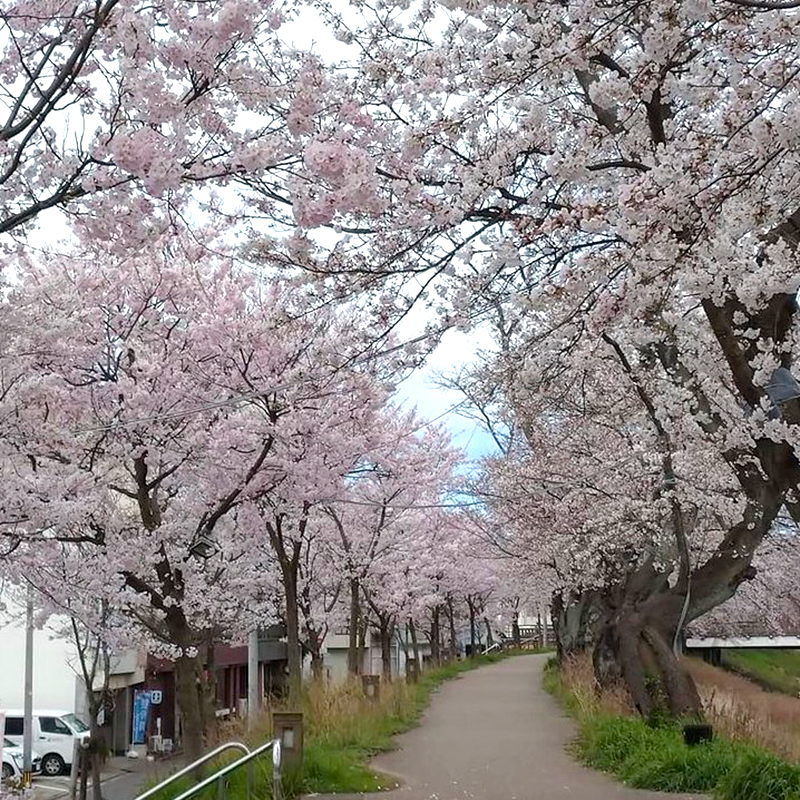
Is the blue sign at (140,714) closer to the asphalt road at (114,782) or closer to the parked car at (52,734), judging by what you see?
the asphalt road at (114,782)

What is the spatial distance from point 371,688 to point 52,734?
39.9ft

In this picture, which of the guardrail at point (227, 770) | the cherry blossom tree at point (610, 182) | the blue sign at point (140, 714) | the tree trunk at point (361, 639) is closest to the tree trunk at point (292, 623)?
the guardrail at point (227, 770)

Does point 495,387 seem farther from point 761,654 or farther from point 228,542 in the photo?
point 761,654

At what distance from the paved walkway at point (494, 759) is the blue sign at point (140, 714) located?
12.0 metres

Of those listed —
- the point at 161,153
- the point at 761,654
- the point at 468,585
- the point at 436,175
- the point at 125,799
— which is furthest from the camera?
the point at 761,654

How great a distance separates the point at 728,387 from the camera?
9805 millimetres

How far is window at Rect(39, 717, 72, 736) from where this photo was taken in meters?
26.2

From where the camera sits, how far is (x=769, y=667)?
50000 millimetres

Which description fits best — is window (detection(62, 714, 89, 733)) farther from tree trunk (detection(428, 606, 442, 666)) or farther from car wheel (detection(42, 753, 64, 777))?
tree trunk (detection(428, 606, 442, 666))

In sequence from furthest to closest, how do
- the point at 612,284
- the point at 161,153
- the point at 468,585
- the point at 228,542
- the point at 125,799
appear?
the point at 468,585, the point at 125,799, the point at 228,542, the point at 612,284, the point at 161,153

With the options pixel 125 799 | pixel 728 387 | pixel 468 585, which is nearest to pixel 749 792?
pixel 728 387

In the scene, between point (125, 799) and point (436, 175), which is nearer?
point (436, 175)

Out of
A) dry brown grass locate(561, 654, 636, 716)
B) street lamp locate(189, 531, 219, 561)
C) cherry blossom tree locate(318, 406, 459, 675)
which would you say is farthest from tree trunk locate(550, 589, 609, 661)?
street lamp locate(189, 531, 219, 561)

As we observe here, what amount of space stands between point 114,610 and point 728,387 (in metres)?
10.3
